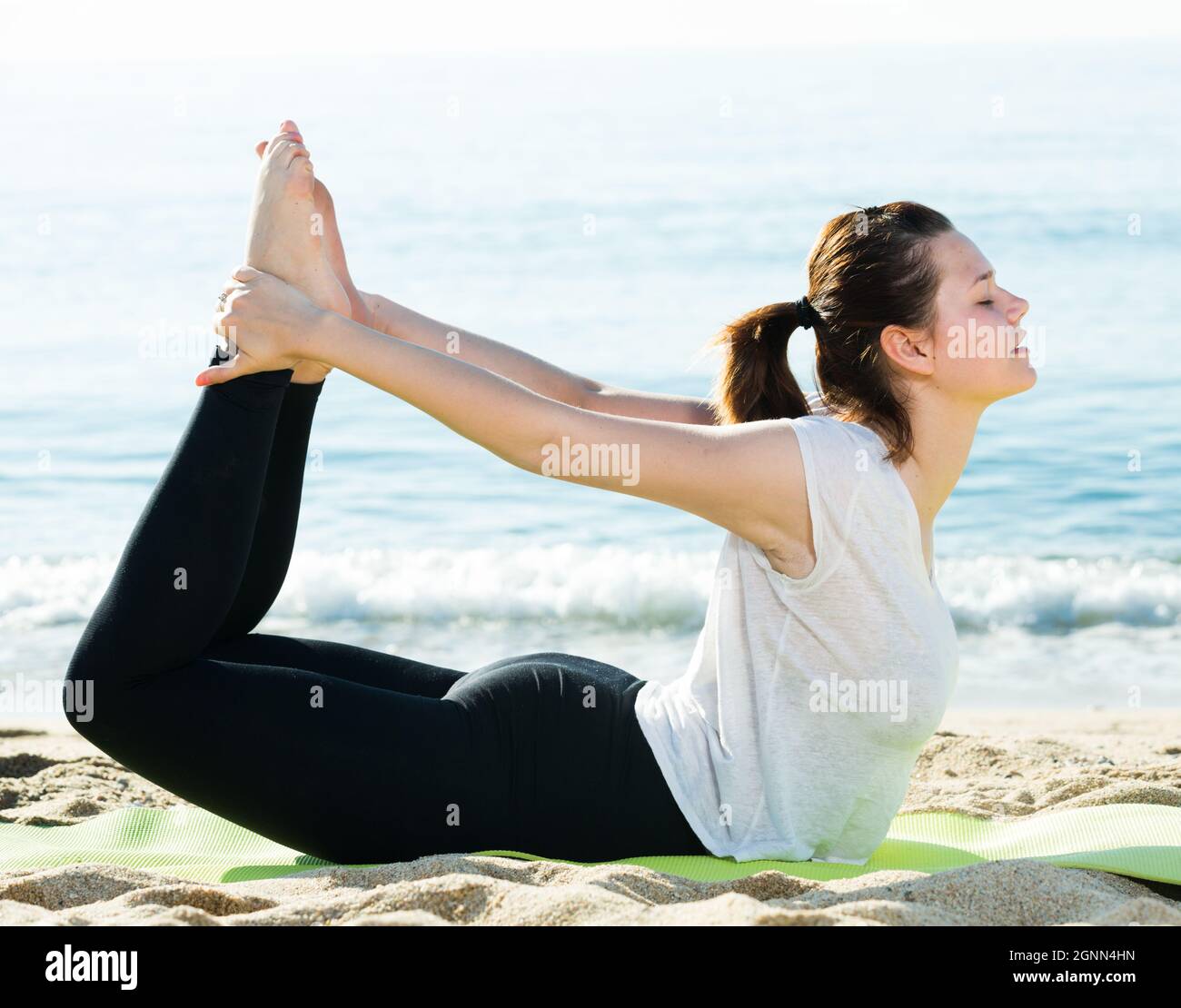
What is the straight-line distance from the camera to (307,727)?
258 cm

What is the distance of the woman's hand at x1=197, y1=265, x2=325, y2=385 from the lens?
273cm

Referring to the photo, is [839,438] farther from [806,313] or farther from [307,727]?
[307,727]

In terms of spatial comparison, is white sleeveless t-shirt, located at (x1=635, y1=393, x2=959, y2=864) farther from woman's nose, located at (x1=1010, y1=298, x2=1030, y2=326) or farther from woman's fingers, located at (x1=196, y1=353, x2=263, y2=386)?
woman's fingers, located at (x1=196, y1=353, x2=263, y2=386)

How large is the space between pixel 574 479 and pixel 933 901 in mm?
1024

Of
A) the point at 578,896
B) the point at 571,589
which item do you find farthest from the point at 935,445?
the point at 571,589

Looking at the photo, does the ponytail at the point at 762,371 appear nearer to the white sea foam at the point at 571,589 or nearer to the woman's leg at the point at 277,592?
the woman's leg at the point at 277,592

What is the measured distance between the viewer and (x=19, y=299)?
16.3 m

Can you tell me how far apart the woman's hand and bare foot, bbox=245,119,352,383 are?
0.23 metres

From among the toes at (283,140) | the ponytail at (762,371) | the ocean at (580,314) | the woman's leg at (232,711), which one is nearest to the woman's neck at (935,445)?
the ponytail at (762,371)

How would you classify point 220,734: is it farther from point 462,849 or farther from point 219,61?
point 219,61

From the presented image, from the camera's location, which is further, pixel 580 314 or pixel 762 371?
pixel 580 314

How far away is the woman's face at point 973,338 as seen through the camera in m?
2.75

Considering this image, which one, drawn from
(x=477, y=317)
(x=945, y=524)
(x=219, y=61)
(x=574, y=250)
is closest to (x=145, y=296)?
(x=477, y=317)

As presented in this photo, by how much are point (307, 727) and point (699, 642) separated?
2.66 feet
